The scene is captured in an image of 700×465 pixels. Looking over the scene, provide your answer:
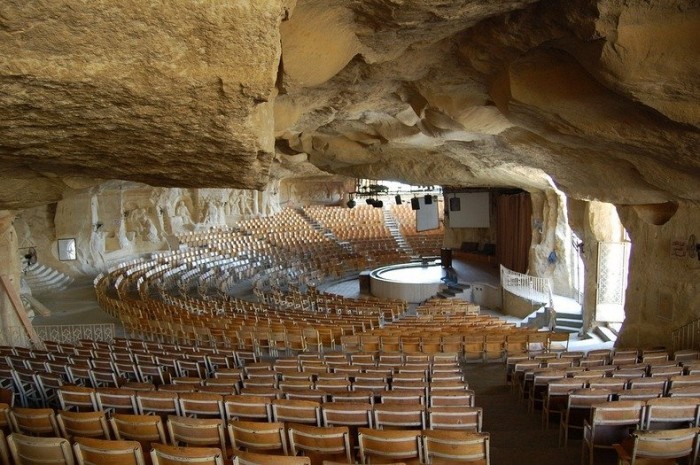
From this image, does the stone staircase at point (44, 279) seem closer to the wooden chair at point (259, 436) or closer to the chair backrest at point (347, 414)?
the wooden chair at point (259, 436)

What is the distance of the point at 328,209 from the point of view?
127 ft

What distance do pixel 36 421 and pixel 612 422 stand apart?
228 inches

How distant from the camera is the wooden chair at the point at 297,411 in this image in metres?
5.45

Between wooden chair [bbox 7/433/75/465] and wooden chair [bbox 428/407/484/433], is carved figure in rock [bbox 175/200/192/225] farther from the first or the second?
wooden chair [bbox 428/407/484/433]

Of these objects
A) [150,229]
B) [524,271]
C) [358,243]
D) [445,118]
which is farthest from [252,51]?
[358,243]

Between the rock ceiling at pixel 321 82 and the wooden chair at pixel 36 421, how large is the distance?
2.61 m

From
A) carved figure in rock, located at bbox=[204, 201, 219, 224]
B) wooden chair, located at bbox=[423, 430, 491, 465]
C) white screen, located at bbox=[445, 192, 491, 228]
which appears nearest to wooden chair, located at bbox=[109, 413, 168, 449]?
wooden chair, located at bbox=[423, 430, 491, 465]

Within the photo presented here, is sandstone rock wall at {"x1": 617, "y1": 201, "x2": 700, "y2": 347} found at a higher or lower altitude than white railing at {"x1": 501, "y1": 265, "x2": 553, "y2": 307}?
higher

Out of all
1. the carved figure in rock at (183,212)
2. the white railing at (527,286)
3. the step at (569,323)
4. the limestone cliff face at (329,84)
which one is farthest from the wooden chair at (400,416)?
the carved figure in rock at (183,212)

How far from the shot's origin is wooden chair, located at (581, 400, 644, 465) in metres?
5.20

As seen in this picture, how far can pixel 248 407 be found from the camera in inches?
220

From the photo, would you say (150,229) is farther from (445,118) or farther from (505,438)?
(505,438)

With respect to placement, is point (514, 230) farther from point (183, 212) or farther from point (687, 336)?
point (183, 212)

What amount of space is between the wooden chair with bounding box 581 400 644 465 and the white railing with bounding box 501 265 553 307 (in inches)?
528
